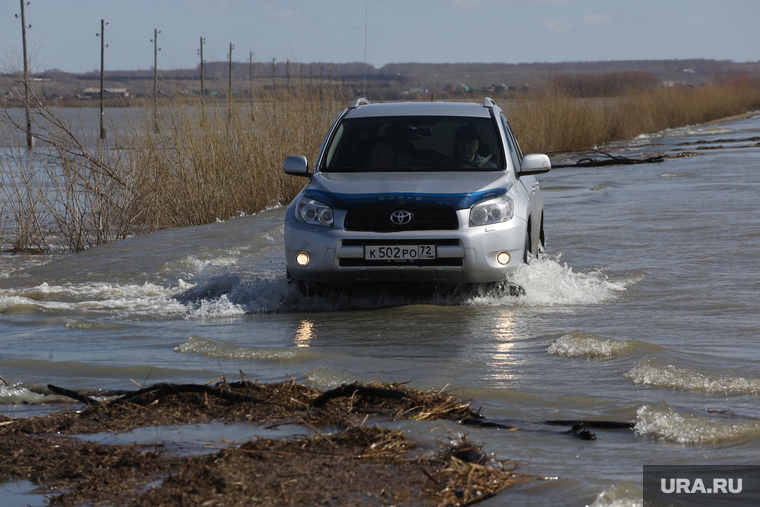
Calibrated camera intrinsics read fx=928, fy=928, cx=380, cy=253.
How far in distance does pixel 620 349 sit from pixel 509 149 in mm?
2666

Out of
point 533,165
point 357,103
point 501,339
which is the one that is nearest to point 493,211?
point 533,165

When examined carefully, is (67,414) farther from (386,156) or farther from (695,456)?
(386,156)

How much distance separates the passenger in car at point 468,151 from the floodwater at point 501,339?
3.13 ft

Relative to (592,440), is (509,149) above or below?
above

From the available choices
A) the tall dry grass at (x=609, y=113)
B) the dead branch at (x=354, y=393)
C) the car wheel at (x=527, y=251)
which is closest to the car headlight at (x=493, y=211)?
the car wheel at (x=527, y=251)

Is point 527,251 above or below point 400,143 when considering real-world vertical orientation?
below

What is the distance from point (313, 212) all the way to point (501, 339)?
1.81 metres

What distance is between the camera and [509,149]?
7879 millimetres

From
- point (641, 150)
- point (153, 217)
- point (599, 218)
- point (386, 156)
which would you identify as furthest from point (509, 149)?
point (641, 150)

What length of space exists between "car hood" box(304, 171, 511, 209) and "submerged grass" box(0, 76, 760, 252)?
19.7 ft

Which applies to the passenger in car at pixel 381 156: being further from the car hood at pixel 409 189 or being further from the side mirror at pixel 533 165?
the side mirror at pixel 533 165

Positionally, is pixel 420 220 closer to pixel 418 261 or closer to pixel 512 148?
pixel 418 261

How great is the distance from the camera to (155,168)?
13359 mm

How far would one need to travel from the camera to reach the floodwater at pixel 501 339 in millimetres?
3869
